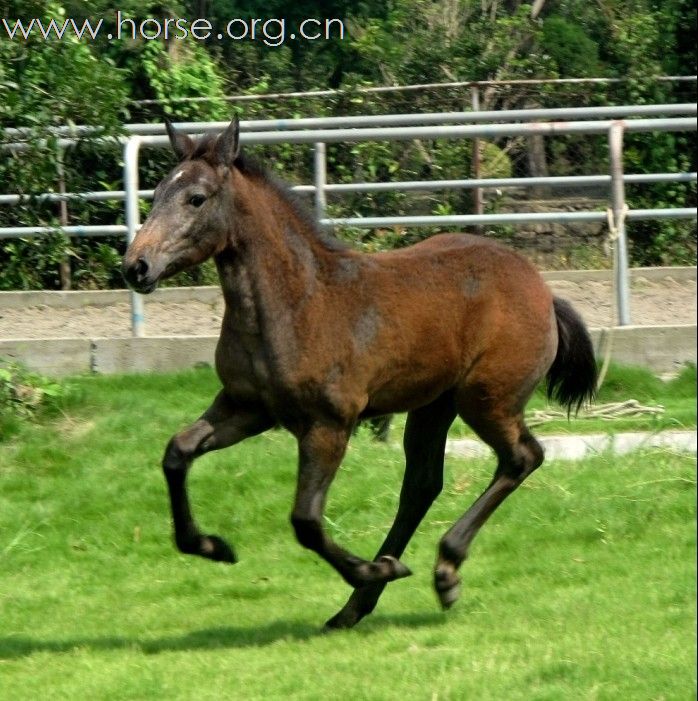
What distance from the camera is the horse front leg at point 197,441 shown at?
19.8 ft

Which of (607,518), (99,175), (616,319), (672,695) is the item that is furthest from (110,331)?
(672,695)

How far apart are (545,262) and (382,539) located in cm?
498

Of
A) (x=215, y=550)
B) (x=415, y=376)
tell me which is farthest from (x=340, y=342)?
(x=215, y=550)

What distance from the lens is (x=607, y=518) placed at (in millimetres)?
7367

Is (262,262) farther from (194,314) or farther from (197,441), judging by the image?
(194,314)

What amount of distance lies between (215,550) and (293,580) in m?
1.04

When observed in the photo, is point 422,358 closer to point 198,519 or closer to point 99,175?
point 198,519

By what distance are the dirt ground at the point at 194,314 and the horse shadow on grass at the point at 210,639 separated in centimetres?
418

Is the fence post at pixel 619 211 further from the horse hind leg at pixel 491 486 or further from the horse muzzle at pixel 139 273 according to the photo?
the horse muzzle at pixel 139 273

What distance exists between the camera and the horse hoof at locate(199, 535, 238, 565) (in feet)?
20.3

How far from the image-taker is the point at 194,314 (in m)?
10.9

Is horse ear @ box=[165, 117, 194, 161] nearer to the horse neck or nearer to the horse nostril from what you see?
the horse neck

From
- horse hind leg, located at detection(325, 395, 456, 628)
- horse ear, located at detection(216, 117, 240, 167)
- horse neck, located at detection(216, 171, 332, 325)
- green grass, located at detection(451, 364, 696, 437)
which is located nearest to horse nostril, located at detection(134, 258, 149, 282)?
horse neck, located at detection(216, 171, 332, 325)

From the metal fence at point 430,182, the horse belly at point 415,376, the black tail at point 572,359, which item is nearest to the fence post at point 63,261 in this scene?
the metal fence at point 430,182
